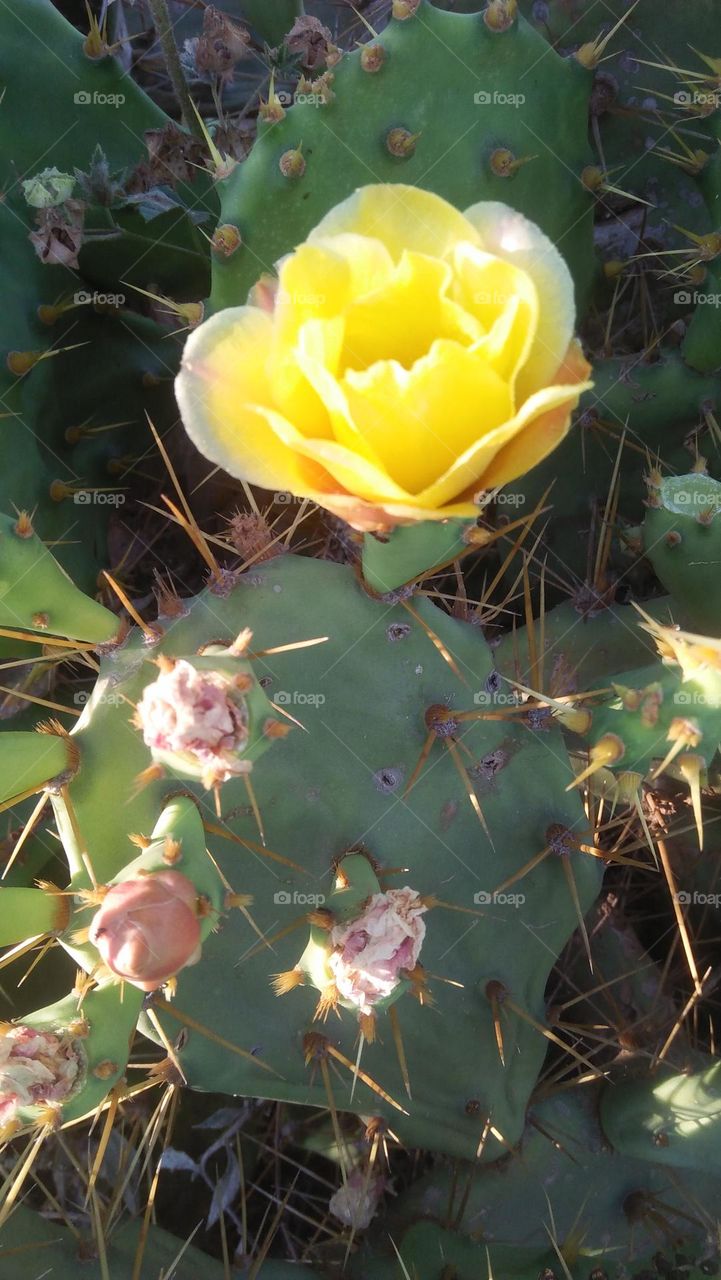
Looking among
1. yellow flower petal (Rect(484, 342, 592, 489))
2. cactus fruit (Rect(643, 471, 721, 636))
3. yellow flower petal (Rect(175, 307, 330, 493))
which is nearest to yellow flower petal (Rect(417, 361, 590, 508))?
yellow flower petal (Rect(484, 342, 592, 489))

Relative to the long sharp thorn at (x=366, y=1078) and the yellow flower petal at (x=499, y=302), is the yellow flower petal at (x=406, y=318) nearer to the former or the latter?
the yellow flower petal at (x=499, y=302)

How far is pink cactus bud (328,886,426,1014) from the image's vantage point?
98 centimetres

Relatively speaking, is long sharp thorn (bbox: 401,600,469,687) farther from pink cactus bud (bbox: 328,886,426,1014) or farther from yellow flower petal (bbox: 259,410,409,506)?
yellow flower petal (bbox: 259,410,409,506)

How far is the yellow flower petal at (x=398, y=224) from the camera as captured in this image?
32.8 inches

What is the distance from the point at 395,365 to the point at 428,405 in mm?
37

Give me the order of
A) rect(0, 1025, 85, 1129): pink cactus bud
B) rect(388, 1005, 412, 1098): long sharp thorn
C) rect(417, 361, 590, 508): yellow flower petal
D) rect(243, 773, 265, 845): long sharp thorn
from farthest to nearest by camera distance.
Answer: rect(388, 1005, 412, 1098): long sharp thorn < rect(243, 773, 265, 845): long sharp thorn < rect(0, 1025, 85, 1129): pink cactus bud < rect(417, 361, 590, 508): yellow flower petal

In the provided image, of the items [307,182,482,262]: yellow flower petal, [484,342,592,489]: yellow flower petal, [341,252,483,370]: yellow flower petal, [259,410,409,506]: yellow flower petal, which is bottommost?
[484,342,592,489]: yellow flower petal

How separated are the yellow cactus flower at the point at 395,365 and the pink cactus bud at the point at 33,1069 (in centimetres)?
58

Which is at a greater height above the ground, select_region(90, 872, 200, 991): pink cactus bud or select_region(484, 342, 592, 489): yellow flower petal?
select_region(484, 342, 592, 489): yellow flower petal

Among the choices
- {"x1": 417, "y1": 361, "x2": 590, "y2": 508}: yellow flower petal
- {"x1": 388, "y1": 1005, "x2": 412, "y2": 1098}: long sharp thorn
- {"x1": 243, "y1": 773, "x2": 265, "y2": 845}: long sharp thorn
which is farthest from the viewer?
{"x1": 388, "y1": 1005, "x2": 412, "y2": 1098}: long sharp thorn

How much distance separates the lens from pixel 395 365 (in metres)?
0.74

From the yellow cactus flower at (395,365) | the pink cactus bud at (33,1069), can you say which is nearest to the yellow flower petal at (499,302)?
the yellow cactus flower at (395,365)

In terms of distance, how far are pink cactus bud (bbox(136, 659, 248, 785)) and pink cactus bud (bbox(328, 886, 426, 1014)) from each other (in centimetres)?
21

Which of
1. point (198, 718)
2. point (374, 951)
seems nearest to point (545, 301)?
point (198, 718)
